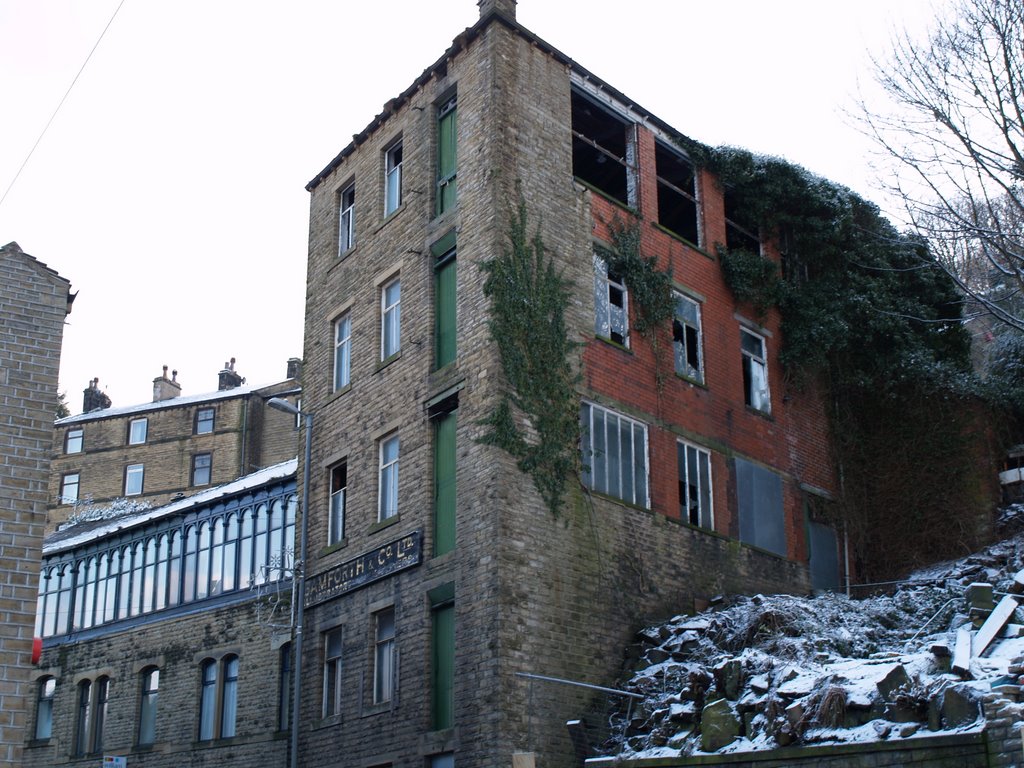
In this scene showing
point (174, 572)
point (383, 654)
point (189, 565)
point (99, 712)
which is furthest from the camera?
point (99, 712)

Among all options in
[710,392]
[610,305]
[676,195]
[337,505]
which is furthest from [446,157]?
[337,505]

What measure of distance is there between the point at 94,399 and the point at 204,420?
1023 centimetres

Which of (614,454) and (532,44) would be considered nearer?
(614,454)

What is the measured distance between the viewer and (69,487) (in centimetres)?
6412

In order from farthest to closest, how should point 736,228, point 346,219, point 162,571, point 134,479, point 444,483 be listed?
point 134,479
point 162,571
point 736,228
point 346,219
point 444,483

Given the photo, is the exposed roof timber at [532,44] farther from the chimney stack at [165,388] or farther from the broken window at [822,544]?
the chimney stack at [165,388]

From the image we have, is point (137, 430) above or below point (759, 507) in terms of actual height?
above

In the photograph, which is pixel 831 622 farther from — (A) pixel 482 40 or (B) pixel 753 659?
(A) pixel 482 40

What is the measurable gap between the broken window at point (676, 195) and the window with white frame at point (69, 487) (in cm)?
4316

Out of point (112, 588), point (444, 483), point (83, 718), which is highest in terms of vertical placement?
point (112, 588)

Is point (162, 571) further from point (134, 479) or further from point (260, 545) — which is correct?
point (134, 479)

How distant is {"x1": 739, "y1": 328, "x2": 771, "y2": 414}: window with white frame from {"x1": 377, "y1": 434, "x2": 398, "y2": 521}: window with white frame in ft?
26.9

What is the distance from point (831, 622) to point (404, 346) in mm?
9974

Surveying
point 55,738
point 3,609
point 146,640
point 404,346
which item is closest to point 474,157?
point 404,346
